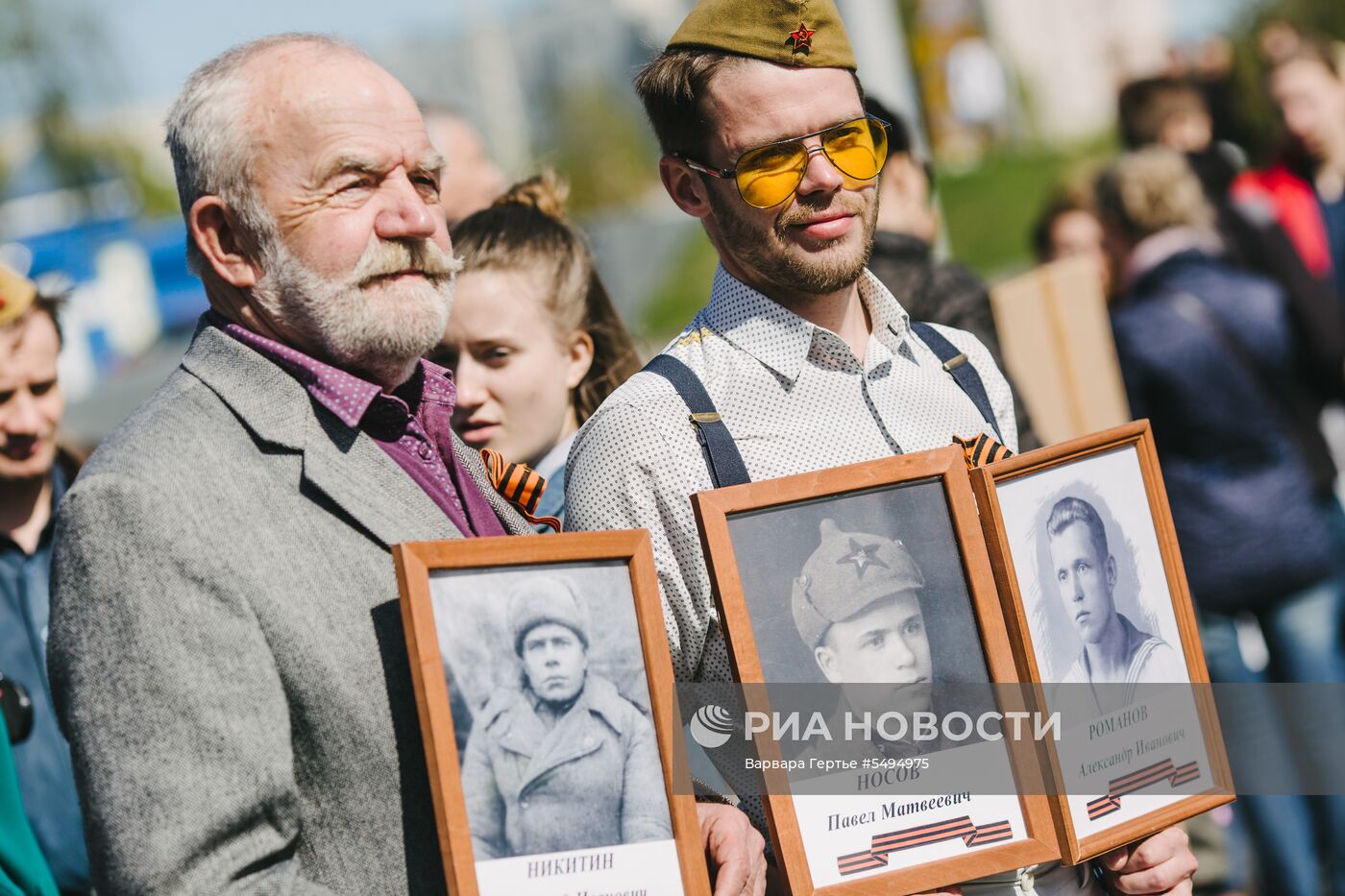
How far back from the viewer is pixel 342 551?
2.14m

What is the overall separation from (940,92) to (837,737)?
25.3m

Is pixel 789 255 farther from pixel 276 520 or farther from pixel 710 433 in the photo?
pixel 276 520

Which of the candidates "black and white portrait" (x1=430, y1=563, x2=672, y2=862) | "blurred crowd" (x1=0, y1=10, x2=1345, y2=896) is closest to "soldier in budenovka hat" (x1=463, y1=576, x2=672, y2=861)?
"black and white portrait" (x1=430, y1=563, x2=672, y2=862)

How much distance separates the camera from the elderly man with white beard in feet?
6.40

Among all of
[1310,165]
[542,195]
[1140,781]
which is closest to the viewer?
[1140,781]

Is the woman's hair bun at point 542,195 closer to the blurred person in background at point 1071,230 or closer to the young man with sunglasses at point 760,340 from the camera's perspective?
the young man with sunglasses at point 760,340

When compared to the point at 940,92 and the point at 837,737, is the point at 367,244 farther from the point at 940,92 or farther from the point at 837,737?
the point at 940,92

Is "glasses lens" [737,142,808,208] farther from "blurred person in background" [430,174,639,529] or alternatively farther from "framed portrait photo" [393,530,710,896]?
"blurred person in background" [430,174,639,529]

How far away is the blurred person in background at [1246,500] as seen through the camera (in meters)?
5.13

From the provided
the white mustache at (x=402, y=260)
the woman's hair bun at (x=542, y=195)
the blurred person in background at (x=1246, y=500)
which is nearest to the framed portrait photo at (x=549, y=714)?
the white mustache at (x=402, y=260)

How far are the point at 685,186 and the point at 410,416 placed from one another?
2.15 ft

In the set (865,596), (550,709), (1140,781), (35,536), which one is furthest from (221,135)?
(35,536)

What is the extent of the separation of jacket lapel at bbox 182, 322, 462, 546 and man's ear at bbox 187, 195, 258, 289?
0.10m

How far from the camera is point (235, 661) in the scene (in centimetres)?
199
